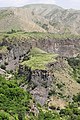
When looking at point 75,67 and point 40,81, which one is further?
point 75,67

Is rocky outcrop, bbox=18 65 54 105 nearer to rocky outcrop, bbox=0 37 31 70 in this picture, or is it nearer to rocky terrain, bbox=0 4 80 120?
rocky terrain, bbox=0 4 80 120

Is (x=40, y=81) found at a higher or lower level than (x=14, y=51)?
higher

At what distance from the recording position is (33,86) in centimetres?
12925

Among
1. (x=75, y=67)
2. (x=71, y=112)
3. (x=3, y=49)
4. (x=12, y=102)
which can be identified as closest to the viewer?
(x=12, y=102)

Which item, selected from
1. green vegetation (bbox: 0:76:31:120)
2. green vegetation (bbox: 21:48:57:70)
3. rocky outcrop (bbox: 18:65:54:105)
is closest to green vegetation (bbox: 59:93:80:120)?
rocky outcrop (bbox: 18:65:54:105)

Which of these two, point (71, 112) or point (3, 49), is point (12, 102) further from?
point (3, 49)

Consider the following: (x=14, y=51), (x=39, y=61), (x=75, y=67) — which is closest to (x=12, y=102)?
(x=39, y=61)

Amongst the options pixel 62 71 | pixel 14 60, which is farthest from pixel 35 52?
pixel 62 71

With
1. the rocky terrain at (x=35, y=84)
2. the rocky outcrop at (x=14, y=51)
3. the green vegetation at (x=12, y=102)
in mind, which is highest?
the green vegetation at (x=12, y=102)

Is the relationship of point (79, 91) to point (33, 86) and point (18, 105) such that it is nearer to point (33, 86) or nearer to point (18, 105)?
point (33, 86)

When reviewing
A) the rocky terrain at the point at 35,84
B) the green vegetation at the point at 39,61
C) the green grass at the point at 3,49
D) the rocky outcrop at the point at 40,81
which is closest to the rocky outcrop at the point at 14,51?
the rocky terrain at the point at 35,84

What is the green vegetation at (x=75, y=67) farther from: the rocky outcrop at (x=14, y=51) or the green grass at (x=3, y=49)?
the green grass at (x=3, y=49)

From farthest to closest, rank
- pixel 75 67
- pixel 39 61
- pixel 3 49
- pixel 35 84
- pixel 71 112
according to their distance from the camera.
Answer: pixel 3 49 < pixel 75 67 < pixel 39 61 < pixel 35 84 < pixel 71 112

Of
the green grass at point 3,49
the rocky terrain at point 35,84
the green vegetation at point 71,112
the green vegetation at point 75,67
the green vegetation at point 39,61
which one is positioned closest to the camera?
the rocky terrain at point 35,84
